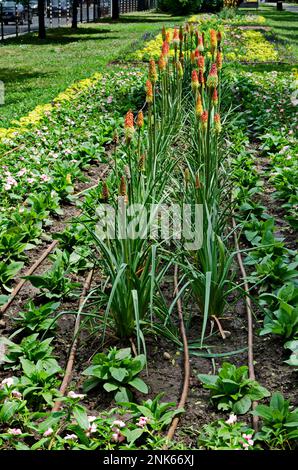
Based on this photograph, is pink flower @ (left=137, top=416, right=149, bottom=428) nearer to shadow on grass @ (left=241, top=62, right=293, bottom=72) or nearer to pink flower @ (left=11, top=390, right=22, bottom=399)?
pink flower @ (left=11, top=390, right=22, bottom=399)

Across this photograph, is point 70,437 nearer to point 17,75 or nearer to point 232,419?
point 232,419

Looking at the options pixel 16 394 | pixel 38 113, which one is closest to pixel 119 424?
pixel 16 394

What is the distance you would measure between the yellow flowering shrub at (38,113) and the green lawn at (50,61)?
1.08 ft

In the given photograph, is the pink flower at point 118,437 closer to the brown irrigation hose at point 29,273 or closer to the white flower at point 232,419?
the white flower at point 232,419

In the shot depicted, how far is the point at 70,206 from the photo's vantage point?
573cm

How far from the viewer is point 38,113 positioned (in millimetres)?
8750

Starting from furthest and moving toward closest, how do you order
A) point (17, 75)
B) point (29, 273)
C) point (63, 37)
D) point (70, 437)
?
point (63, 37), point (17, 75), point (29, 273), point (70, 437)

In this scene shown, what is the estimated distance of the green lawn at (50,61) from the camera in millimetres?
11097

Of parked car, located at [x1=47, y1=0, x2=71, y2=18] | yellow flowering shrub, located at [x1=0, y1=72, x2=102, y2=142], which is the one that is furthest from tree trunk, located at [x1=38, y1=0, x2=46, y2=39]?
yellow flowering shrub, located at [x1=0, y1=72, x2=102, y2=142]

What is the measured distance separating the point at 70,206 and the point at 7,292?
1672mm

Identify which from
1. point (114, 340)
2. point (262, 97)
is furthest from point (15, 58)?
point (114, 340)

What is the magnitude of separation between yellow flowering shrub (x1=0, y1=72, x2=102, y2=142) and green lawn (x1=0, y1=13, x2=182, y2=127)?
0.33 metres

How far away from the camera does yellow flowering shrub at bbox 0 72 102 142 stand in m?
7.92

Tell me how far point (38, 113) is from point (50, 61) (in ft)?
28.3
